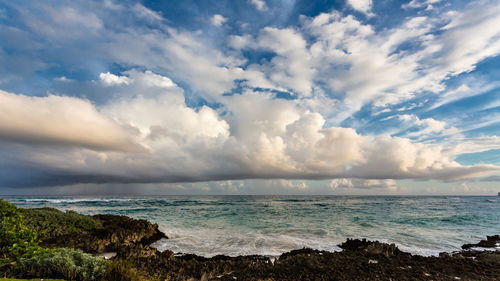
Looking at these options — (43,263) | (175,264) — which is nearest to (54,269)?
(43,263)

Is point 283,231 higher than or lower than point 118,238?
lower

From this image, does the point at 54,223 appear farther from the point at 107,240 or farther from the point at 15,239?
the point at 15,239

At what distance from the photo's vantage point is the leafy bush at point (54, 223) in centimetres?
1454

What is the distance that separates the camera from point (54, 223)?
51.7 feet

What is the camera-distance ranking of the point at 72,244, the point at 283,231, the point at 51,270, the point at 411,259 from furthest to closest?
the point at 283,231
the point at 72,244
the point at 411,259
the point at 51,270

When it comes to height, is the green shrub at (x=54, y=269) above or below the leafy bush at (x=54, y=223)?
above

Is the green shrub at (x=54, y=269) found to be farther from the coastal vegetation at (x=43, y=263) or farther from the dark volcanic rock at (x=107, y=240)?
the dark volcanic rock at (x=107, y=240)

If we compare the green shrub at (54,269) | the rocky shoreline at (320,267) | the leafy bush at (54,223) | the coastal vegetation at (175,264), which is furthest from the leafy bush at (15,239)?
the leafy bush at (54,223)

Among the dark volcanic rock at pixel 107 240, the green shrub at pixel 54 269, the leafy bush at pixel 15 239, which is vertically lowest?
the dark volcanic rock at pixel 107 240

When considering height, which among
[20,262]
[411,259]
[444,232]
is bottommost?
[444,232]

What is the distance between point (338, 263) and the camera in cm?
1016

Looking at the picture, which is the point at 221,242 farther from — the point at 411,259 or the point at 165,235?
the point at 411,259

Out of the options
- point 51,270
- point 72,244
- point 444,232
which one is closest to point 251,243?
point 72,244

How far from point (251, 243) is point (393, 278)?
9529mm
